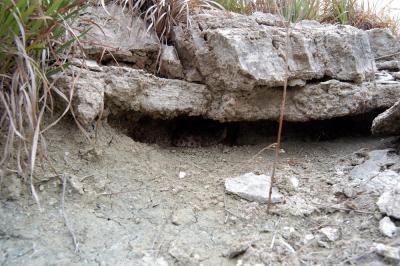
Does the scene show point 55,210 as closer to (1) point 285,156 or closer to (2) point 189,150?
(2) point 189,150

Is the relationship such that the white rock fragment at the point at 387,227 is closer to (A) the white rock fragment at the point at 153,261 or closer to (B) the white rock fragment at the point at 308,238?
(B) the white rock fragment at the point at 308,238

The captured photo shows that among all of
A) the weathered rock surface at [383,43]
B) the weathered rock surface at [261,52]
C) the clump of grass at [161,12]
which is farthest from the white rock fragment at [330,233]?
the weathered rock surface at [383,43]

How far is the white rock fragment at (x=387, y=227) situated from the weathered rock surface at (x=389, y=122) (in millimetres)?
610

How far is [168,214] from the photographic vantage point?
1.45m

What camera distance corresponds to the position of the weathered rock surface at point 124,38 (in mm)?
1826

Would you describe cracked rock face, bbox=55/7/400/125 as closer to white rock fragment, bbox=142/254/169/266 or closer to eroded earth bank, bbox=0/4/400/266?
eroded earth bank, bbox=0/4/400/266

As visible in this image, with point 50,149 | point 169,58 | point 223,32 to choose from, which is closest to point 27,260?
point 50,149

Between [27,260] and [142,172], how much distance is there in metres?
0.62

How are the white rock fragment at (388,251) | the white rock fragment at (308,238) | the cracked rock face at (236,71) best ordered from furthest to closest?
the cracked rock face at (236,71)
the white rock fragment at (308,238)
the white rock fragment at (388,251)

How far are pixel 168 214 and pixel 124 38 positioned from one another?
2.99ft

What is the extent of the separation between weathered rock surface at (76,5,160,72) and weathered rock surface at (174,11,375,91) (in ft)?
→ 0.49

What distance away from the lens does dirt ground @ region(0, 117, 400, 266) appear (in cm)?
121

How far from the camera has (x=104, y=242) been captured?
1.26 meters

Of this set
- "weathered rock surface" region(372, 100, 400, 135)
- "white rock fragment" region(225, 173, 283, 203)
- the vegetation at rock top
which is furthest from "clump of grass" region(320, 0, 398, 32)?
the vegetation at rock top
